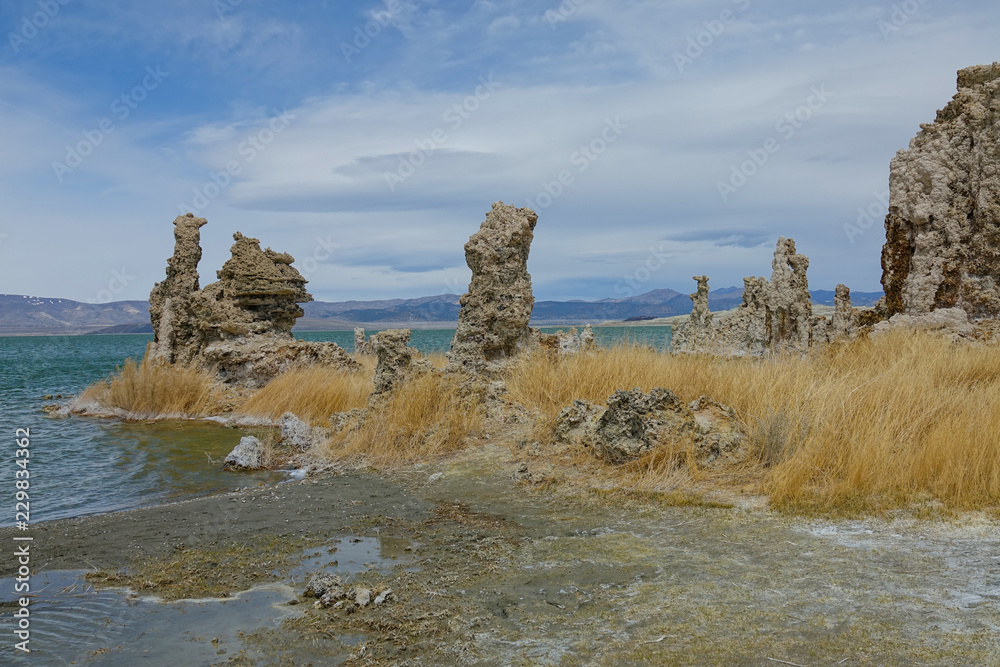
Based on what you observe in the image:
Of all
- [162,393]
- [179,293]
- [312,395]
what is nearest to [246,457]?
[312,395]

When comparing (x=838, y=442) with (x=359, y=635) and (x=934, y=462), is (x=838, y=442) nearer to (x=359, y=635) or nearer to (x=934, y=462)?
(x=934, y=462)

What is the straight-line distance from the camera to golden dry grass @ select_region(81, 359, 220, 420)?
1378cm

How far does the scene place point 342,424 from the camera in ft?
30.6

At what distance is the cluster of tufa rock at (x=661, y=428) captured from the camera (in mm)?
6195

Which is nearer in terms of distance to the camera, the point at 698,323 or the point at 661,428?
the point at 661,428

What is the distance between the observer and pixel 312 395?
12266mm

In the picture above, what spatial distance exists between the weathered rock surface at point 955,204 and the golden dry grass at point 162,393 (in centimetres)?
1252

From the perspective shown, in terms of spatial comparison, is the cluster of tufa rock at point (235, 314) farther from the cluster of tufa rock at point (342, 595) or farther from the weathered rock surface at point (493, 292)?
the cluster of tufa rock at point (342, 595)

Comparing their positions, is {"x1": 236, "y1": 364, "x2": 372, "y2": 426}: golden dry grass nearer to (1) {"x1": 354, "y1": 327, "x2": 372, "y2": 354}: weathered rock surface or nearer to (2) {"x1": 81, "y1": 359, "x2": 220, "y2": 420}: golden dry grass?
(2) {"x1": 81, "y1": 359, "x2": 220, "y2": 420}: golden dry grass

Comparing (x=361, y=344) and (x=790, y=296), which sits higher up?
(x=790, y=296)

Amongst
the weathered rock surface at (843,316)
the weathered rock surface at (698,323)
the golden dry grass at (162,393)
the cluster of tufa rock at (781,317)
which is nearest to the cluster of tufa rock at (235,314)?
the golden dry grass at (162,393)

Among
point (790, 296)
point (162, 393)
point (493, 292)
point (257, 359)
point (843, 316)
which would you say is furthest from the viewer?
point (257, 359)

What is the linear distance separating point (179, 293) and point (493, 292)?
907 centimetres

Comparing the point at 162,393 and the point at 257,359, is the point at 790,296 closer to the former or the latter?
the point at 257,359
